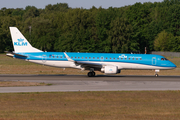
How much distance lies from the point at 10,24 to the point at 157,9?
71192mm

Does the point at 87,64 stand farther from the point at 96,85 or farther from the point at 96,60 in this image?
the point at 96,85

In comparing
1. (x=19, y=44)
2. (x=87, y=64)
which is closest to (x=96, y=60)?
(x=87, y=64)

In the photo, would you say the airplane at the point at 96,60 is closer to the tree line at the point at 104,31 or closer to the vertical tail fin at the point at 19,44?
the vertical tail fin at the point at 19,44

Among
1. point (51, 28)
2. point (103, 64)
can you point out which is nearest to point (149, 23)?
point (51, 28)

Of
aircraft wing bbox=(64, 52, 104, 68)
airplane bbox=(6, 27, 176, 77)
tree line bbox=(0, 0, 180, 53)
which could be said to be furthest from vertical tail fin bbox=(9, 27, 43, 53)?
tree line bbox=(0, 0, 180, 53)
